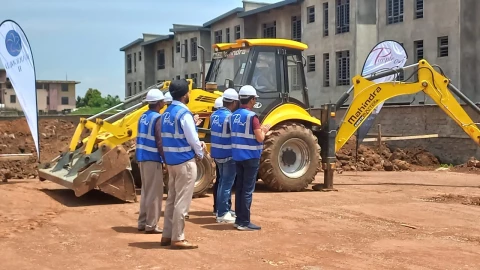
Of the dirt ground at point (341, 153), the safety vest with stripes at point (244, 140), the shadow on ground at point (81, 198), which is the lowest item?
the shadow on ground at point (81, 198)

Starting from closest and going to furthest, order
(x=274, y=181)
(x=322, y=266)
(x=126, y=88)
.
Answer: (x=322, y=266) < (x=274, y=181) < (x=126, y=88)

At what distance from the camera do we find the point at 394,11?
36375 mm

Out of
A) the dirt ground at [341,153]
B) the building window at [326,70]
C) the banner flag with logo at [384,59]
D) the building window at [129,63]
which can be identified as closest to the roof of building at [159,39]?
the building window at [129,63]

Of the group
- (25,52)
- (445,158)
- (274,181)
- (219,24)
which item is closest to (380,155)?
(445,158)

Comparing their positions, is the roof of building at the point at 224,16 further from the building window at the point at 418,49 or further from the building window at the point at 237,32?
the building window at the point at 418,49

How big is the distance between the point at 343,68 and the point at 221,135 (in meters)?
30.0

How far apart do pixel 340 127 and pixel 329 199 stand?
2.86 meters

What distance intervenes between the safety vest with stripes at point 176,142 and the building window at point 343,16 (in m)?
31.6

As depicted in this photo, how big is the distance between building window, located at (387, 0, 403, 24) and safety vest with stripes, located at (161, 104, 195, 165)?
29.6 meters

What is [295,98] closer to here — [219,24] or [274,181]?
[274,181]

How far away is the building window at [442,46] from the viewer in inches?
1332

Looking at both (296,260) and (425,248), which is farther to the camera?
(425,248)

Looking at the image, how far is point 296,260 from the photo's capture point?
7.86 meters

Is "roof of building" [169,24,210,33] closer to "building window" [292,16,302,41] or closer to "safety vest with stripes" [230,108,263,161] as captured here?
"building window" [292,16,302,41]
